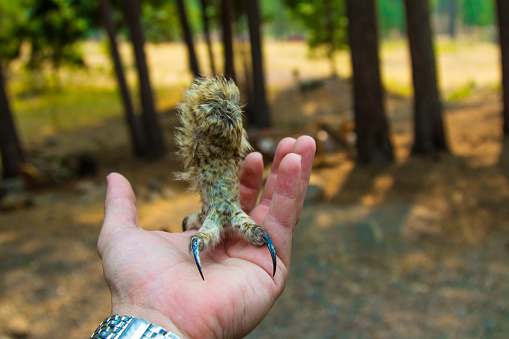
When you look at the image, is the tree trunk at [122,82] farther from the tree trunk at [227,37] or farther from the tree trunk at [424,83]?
the tree trunk at [424,83]

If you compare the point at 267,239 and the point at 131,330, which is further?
A: the point at 267,239

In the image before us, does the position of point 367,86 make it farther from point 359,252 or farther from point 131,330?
point 131,330

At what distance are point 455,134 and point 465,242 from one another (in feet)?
18.9

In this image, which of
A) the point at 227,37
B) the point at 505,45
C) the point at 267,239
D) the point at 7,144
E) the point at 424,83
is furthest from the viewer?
the point at 227,37

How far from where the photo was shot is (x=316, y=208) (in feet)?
29.0

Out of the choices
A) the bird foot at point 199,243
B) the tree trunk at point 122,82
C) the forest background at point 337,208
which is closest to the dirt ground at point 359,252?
the forest background at point 337,208

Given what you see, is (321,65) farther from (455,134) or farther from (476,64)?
(455,134)

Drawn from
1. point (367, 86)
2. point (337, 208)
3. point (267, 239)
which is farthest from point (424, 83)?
point (267, 239)

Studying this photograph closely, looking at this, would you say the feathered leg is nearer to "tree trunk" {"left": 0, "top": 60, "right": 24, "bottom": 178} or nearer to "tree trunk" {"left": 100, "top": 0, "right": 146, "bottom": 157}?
"tree trunk" {"left": 100, "top": 0, "right": 146, "bottom": 157}

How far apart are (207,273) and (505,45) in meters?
11.3

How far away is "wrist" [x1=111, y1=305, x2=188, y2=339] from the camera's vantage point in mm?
1993

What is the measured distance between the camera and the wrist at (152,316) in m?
1.99

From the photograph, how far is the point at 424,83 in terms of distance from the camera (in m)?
10.2

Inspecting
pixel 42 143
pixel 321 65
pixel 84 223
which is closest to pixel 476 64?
pixel 321 65
